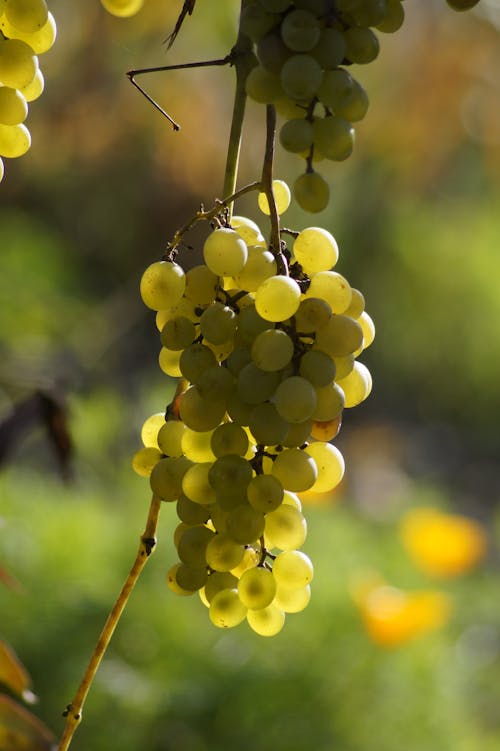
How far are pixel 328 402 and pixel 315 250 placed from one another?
0.14 ft

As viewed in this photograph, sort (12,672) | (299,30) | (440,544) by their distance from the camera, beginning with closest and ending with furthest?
(299,30)
(12,672)
(440,544)

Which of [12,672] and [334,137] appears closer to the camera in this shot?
[334,137]

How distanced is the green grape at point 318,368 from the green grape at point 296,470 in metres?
0.02

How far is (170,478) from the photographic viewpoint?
28 centimetres

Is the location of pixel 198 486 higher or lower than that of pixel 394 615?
lower

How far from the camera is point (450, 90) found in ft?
9.96

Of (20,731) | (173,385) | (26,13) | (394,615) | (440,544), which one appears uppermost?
(173,385)

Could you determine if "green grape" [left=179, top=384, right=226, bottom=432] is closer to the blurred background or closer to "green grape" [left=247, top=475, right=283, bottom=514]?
"green grape" [left=247, top=475, right=283, bottom=514]

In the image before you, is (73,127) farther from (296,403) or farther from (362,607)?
(296,403)

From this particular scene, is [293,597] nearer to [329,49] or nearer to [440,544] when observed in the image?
[329,49]

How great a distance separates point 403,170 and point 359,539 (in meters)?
2.34

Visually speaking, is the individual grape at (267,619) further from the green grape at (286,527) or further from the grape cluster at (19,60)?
the grape cluster at (19,60)

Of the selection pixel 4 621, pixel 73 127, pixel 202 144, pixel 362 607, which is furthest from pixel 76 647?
pixel 202 144

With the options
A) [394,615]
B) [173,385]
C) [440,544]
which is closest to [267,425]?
[394,615]
